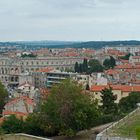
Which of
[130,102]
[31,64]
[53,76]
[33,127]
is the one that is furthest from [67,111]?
[31,64]

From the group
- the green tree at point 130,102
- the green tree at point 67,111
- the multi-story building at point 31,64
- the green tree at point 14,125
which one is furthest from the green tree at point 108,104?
the multi-story building at point 31,64

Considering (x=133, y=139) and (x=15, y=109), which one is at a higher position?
(x=133, y=139)

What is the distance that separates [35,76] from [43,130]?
4443 centimetres

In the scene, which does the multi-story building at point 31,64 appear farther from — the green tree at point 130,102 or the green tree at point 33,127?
the green tree at point 33,127

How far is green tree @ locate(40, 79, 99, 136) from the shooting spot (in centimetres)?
2405

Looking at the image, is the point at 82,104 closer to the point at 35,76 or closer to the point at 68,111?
the point at 68,111

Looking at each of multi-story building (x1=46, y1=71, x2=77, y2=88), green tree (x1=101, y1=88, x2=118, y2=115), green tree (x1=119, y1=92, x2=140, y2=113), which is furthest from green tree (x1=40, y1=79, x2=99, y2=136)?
multi-story building (x1=46, y1=71, x2=77, y2=88)

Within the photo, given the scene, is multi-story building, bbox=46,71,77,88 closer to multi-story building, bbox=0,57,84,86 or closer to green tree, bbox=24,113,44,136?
multi-story building, bbox=0,57,84,86

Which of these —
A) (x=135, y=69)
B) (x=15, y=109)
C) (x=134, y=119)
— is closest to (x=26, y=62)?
(x=135, y=69)

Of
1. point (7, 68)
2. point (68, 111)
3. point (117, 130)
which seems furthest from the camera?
point (7, 68)

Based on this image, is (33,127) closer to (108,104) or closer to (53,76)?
(108,104)

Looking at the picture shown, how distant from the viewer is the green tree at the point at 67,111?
24047mm

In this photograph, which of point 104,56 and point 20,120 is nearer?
point 20,120

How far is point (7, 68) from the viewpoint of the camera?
86750mm
